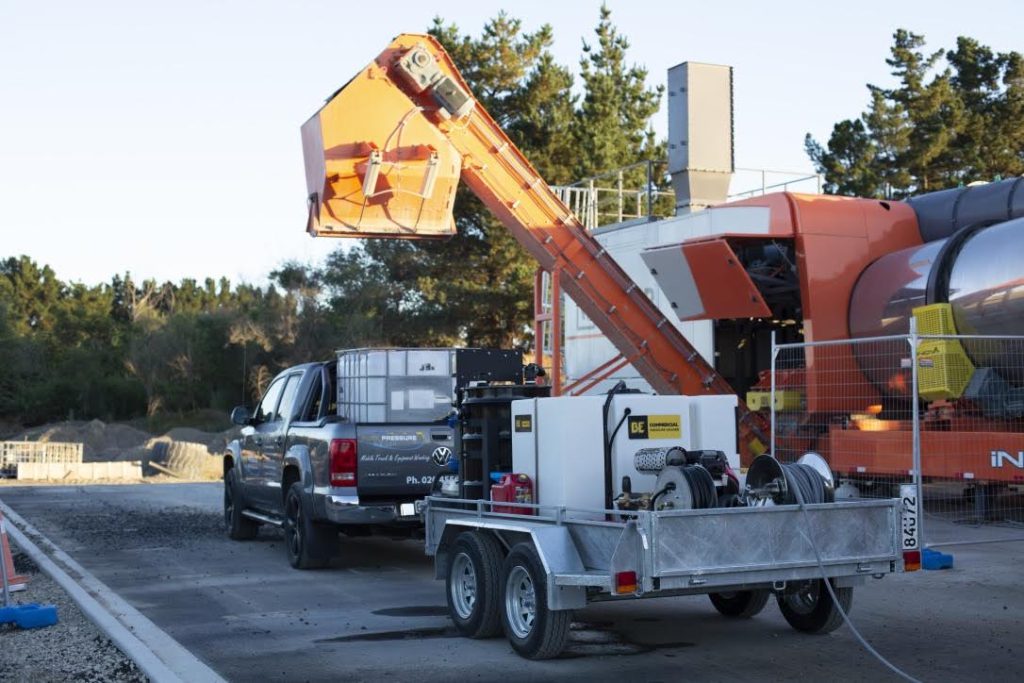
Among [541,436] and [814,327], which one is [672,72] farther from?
[541,436]

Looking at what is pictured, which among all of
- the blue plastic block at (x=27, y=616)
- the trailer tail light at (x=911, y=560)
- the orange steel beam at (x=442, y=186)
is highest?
the orange steel beam at (x=442, y=186)

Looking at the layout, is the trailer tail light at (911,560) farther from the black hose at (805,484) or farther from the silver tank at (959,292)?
the silver tank at (959,292)

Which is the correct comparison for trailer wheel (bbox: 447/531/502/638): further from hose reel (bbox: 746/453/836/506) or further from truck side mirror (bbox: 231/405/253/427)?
truck side mirror (bbox: 231/405/253/427)

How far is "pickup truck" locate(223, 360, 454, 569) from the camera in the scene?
12117mm

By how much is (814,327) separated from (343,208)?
648 cm

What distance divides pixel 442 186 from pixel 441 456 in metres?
5.82

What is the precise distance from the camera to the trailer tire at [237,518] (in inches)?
613

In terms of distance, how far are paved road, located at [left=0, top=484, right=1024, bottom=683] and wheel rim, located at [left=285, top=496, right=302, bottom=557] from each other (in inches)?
11.0

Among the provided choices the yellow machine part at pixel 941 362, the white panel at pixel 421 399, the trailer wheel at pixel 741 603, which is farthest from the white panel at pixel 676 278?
the trailer wheel at pixel 741 603

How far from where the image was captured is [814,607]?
887 cm

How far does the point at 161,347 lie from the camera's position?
201 ft

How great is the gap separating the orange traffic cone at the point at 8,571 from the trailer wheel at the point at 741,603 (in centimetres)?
573

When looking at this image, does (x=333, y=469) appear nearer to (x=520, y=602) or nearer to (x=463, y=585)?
(x=463, y=585)

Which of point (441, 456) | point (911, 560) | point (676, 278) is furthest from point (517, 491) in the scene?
point (676, 278)
